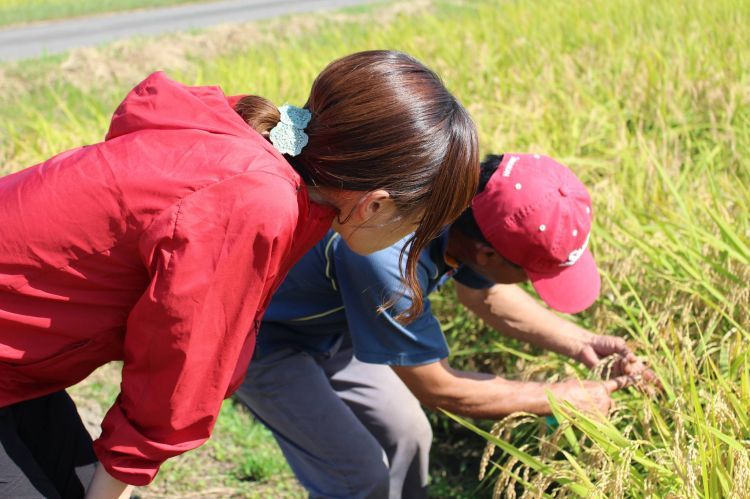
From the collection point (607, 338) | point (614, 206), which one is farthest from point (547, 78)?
point (607, 338)

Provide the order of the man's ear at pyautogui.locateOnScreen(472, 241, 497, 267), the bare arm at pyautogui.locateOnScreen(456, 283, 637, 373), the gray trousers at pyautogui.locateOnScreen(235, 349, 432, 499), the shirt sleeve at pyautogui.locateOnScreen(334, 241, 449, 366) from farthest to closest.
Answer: the bare arm at pyautogui.locateOnScreen(456, 283, 637, 373) < the gray trousers at pyautogui.locateOnScreen(235, 349, 432, 499) < the man's ear at pyautogui.locateOnScreen(472, 241, 497, 267) < the shirt sleeve at pyautogui.locateOnScreen(334, 241, 449, 366)

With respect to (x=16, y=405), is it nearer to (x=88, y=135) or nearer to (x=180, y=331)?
(x=180, y=331)

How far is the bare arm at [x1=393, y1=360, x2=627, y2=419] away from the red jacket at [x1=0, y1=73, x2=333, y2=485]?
0.67 m

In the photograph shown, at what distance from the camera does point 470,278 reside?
2146 millimetres

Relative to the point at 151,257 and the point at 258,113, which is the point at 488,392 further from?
the point at 151,257

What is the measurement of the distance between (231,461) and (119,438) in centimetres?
180

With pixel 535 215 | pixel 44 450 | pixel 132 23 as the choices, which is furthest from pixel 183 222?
pixel 132 23

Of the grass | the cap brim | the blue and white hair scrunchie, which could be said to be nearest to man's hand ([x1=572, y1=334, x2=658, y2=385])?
the cap brim

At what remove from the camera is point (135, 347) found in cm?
126

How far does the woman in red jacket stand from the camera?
3.92ft

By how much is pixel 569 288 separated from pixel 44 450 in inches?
45.2

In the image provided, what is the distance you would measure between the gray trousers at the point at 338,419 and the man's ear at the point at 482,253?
492 mm

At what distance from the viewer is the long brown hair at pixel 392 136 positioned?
1.34 m

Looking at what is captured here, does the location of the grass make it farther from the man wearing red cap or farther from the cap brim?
the cap brim
